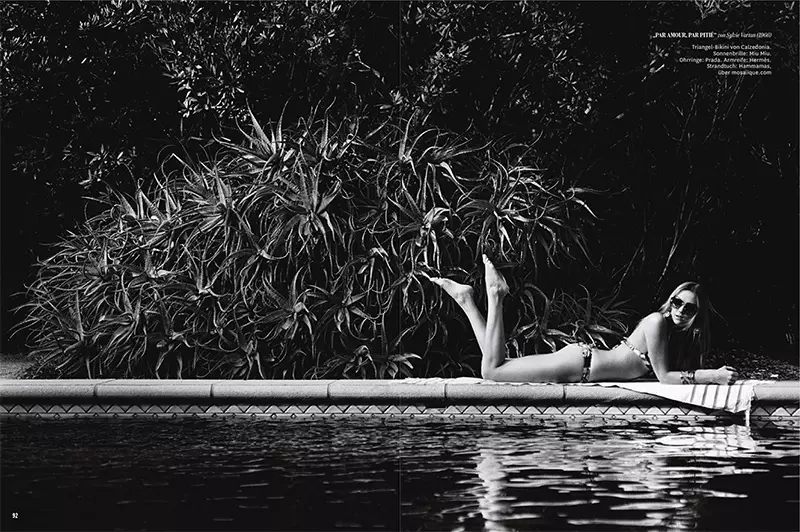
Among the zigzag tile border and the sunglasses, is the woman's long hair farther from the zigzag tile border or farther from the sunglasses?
the zigzag tile border

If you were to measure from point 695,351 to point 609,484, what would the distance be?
3.36 metres

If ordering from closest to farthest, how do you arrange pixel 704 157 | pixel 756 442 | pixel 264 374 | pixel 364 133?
1. pixel 756 442
2. pixel 264 374
3. pixel 364 133
4. pixel 704 157

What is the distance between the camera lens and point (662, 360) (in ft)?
27.8

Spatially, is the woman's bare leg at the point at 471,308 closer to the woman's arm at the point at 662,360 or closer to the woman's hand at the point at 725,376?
the woman's arm at the point at 662,360

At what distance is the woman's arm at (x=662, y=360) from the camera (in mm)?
8352

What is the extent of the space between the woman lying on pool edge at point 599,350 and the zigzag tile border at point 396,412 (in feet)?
1.76

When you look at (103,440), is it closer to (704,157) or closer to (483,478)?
(483,478)

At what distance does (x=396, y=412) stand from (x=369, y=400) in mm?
211

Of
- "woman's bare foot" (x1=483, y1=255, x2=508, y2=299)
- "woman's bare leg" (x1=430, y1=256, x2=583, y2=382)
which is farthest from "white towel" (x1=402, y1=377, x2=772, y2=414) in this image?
"woman's bare foot" (x1=483, y1=255, x2=508, y2=299)

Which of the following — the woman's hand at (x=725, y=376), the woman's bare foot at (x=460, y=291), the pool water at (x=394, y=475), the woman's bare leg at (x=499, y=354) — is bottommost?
the pool water at (x=394, y=475)

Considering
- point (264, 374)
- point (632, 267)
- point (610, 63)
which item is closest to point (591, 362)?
point (264, 374)

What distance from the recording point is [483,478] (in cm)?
584

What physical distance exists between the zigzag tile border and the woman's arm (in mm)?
264

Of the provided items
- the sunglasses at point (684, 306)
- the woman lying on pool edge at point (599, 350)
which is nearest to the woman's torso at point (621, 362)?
the woman lying on pool edge at point (599, 350)
